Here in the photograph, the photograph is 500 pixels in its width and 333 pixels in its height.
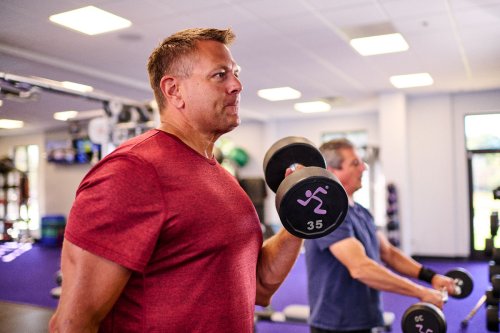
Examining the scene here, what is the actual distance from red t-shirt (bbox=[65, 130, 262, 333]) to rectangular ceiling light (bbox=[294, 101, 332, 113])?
7.11 meters

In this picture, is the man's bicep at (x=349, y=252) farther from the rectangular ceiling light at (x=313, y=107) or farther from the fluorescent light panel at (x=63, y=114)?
the fluorescent light panel at (x=63, y=114)

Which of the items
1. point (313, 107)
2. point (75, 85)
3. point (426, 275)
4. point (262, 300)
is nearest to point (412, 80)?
point (313, 107)

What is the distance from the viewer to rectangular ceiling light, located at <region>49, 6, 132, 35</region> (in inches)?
146

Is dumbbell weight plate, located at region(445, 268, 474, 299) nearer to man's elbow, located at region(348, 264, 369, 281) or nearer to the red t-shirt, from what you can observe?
man's elbow, located at region(348, 264, 369, 281)

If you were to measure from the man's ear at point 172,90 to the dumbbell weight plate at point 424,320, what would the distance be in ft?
3.89

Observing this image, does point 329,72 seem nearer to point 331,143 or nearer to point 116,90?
point 116,90

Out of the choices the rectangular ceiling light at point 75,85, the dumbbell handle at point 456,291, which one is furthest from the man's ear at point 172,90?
the rectangular ceiling light at point 75,85

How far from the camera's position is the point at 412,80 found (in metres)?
6.43

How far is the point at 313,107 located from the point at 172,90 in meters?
7.45

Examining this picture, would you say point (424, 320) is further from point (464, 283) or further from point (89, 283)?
point (89, 283)

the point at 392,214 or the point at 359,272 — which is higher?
Answer: the point at 359,272

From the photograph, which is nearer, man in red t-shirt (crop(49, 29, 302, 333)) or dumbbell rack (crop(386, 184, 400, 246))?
man in red t-shirt (crop(49, 29, 302, 333))

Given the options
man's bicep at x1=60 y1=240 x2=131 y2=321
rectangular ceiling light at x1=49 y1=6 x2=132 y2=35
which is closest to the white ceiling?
rectangular ceiling light at x1=49 y1=6 x2=132 y2=35

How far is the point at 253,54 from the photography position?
4957 mm
